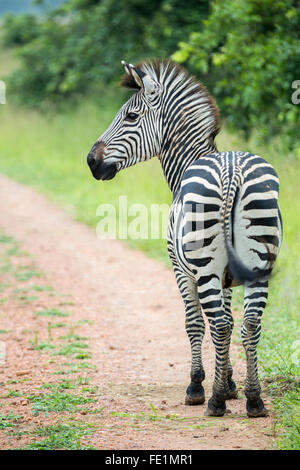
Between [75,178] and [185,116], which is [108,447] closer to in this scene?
[185,116]

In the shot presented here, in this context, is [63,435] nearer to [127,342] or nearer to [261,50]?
→ [127,342]

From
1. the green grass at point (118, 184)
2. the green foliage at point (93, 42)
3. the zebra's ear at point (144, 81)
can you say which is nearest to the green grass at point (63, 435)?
the green grass at point (118, 184)

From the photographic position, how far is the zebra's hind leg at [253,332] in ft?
11.6

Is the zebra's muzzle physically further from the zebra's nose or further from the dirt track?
the dirt track

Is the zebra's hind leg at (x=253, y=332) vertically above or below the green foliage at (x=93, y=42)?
below

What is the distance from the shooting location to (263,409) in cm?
361

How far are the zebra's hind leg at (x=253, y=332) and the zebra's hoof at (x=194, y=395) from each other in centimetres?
43

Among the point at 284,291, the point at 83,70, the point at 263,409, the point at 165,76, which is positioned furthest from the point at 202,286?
the point at 83,70

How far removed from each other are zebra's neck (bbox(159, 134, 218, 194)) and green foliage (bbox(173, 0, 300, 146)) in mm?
3503

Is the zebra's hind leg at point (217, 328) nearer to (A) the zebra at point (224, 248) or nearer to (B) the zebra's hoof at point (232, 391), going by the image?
(A) the zebra at point (224, 248)

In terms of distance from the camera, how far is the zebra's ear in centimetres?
427

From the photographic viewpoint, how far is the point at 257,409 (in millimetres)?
3602

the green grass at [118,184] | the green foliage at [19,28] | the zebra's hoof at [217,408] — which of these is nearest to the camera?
the zebra's hoof at [217,408]
